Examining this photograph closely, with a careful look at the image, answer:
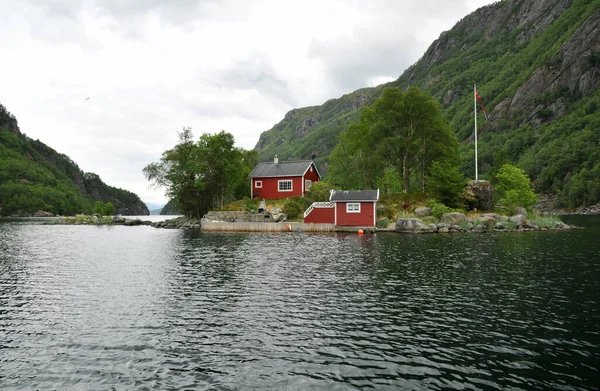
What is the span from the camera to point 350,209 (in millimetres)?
53906

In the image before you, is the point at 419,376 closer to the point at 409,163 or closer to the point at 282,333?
the point at 282,333

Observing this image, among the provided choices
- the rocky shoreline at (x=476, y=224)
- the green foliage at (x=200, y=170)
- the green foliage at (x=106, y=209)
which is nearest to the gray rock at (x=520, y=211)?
the rocky shoreline at (x=476, y=224)

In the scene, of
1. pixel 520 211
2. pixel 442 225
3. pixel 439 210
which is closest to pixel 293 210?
pixel 439 210

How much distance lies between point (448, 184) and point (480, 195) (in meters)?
6.08

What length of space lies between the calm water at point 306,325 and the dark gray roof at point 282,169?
143 feet

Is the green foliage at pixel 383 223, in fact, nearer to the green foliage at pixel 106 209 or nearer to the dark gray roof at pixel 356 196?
the dark gray roof at pixel 356 196

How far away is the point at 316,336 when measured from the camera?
40.5 ft

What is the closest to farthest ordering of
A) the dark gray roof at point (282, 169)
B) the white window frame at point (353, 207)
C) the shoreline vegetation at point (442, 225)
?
1. the shoreline vegetation at point (442, 225)
2. the white window frame at point (353, 207)
3. the dark gray roof at point (282, 169)

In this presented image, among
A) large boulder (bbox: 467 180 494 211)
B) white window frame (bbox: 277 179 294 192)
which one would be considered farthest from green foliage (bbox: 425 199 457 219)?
white window frame (bbox: 277 179 294 192)

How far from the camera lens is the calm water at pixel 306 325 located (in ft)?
31.2

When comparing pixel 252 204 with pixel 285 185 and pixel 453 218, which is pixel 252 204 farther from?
pixel 453 218

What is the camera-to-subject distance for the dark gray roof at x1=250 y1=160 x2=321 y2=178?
2731 inches

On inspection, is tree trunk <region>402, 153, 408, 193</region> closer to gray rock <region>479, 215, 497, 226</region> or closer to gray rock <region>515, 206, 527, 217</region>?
gray rock <region>479, 215, 497, 226</region>

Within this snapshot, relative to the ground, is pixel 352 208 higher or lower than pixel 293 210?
higher
